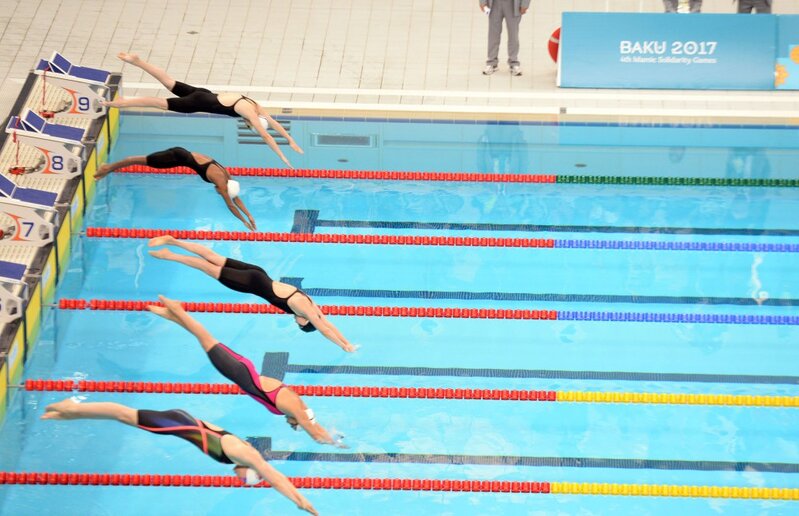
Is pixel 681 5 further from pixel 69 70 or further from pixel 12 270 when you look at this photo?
pixel 12 270

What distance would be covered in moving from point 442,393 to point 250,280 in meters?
1.51

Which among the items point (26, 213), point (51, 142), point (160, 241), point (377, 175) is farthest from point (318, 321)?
point (377, 175)

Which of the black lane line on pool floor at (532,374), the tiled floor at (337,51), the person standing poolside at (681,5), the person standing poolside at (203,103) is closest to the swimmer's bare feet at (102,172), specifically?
the person standing poolside at (203,103)

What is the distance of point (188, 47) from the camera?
1335 cm

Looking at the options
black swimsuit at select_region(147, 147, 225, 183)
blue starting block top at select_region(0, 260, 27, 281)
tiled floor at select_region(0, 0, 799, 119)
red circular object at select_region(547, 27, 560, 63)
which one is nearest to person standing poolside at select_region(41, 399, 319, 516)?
blue starting block top at select_region(0, 260, 27, 281)

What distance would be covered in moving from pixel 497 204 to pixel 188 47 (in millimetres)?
4148

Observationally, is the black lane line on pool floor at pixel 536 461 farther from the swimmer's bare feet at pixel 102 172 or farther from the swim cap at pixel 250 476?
the swimmer's bare feet at pixel 102 172

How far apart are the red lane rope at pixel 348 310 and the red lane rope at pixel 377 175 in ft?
6.84

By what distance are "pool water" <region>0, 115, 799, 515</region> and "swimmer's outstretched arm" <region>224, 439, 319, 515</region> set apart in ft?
4.46

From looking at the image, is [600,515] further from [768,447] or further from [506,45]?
[506,45]

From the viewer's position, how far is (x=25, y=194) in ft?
30.3

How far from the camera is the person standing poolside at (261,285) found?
7598 millimetres

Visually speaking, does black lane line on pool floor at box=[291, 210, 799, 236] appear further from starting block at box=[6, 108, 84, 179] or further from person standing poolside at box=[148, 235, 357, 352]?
person standing poolside at box=[148, 235, 357, 352]

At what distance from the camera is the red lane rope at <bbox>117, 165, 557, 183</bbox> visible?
36.3 feet
